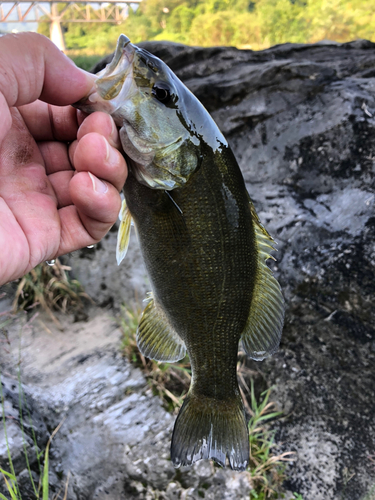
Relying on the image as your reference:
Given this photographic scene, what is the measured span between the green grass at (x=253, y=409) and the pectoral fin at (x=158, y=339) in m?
1.12

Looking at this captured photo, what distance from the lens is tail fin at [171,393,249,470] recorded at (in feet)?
4.20

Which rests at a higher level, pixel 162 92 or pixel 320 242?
pixel 162 92

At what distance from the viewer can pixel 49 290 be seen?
329cm

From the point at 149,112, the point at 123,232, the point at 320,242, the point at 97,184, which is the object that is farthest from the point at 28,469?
the point at 320,242

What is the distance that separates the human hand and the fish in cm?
9

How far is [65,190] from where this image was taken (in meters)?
1.34

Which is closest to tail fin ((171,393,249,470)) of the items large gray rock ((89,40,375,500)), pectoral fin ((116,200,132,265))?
pectoral fin ((116,200,132,265))

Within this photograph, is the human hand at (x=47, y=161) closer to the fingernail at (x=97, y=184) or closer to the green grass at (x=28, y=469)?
the fingernail at (x=97, y=184)

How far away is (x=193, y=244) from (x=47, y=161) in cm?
70

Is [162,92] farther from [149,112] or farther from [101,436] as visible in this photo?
[101,436]

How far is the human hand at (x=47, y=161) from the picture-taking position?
103 centimetres

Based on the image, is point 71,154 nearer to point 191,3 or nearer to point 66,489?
point 66,489

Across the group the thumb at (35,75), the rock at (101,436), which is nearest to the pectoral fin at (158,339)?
the thumb at (35,75)

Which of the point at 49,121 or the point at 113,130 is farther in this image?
the point at 49,121
